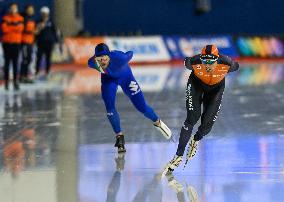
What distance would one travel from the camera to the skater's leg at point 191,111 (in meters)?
6.89

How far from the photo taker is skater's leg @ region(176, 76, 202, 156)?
689cm

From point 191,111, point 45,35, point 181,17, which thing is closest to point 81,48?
point 45,35

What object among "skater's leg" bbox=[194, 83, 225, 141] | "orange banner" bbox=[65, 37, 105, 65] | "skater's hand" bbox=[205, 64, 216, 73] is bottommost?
"orange banner" bbox=[65, 37, 105, 65]

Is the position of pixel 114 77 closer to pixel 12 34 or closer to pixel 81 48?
pixel 12 34

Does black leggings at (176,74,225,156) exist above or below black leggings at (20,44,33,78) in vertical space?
above

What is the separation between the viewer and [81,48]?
81.1 ft

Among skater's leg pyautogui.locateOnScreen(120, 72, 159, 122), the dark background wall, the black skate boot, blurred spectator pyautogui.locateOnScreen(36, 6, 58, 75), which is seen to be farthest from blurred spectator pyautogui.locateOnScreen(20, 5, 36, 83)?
the dark background wall

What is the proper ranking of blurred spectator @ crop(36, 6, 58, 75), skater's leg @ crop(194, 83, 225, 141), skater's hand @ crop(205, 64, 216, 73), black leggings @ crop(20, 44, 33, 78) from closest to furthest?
skater's hand @ crop(205, 64, 216, 73) → skater's leg @ crop(194, 83, 225, 141) → black leggings @ crop(20, 44, 33, 78) → blurred spectator @ crop(36, 6, 58, 75)

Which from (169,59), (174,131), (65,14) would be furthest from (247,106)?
(65,14)

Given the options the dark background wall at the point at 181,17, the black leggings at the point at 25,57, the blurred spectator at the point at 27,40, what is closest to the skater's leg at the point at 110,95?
the blurred spectator at the point at 27,40

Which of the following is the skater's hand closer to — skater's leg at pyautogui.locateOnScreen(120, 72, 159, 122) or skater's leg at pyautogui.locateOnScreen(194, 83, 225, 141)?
skater's leg at pyautogui.locateOnScreen(194, 83, 225, 141)

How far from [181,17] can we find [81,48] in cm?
656

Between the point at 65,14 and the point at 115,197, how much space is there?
2192 centimetres

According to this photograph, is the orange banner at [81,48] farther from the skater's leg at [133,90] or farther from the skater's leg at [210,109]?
the skater's leg at [210,109]
